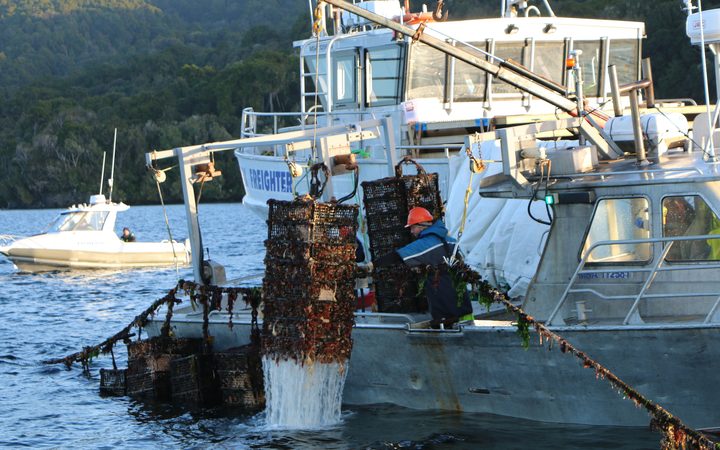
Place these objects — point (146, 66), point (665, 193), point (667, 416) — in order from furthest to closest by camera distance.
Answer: point (146, 66) < point (665, 193) < point (667, 416)

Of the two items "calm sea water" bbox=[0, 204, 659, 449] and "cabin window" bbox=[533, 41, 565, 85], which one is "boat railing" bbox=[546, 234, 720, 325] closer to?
"calm sea water" bbox=[0, 204, 659, 449]

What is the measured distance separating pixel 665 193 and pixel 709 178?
48 centimetres

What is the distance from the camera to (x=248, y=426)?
46.1 ft

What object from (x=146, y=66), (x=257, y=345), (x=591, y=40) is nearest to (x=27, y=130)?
(x=146, y=66)

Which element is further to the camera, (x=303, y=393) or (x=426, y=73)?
(x=426, y=73)

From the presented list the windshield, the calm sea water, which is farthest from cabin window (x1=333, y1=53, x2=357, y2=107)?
the windshield

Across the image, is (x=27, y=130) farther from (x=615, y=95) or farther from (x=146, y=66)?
(x=615, y=95)

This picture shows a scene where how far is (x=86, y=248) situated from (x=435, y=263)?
24.3 metres

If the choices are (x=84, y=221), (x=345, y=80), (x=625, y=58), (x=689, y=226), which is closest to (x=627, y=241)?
(x=689, y=226)

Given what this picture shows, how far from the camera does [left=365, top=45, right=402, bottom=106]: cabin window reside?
23.4m

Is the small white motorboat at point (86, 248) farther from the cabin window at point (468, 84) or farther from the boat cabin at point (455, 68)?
the cabin window at point (468, 84)

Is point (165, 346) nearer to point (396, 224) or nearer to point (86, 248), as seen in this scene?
point (396, 224)

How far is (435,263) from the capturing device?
13.3m

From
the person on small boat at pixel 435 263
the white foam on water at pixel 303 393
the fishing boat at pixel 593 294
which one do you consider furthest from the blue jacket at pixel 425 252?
the white foam on water at pixel 303 393
